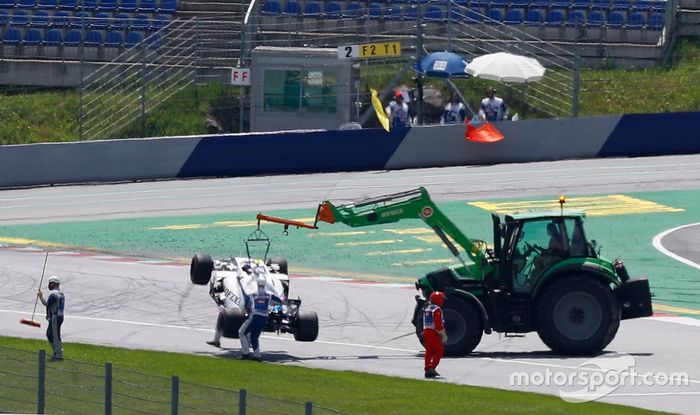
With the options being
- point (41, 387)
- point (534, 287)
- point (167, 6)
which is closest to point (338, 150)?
point (167, 6)

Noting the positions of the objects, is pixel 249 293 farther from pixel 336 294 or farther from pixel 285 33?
pixel 285 33

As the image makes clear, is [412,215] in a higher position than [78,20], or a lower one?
lower

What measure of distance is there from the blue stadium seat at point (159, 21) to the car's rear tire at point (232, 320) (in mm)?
21249

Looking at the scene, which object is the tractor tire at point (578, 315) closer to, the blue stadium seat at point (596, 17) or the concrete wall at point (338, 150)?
the concrete wall at point (338, 150)

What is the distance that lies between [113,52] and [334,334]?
19.7 metres

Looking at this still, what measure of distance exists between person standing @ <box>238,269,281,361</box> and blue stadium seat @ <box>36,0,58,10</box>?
23290 millimetres

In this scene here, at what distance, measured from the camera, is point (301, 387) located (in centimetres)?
1797

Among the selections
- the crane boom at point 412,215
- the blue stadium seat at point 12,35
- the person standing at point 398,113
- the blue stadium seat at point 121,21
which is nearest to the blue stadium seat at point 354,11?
the person standing at point 398,113

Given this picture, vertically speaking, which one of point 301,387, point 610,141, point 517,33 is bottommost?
point 301,387

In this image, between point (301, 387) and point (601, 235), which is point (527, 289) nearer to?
point (301, 387)

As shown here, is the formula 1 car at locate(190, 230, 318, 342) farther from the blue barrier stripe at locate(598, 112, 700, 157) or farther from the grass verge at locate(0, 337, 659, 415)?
the blue barrier stripe at locate(598, 112, 700, 157)

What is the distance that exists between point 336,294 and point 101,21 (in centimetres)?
1852

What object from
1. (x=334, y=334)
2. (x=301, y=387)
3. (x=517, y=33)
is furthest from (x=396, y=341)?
(x=517, y=33)

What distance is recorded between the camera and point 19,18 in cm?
4053
